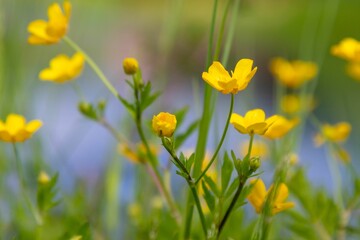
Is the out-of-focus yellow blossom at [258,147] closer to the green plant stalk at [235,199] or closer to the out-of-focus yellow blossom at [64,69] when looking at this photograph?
the out-of-focus yellow blossom at [64,69]

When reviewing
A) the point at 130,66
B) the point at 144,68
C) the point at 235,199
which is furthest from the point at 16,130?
the point at 144,68

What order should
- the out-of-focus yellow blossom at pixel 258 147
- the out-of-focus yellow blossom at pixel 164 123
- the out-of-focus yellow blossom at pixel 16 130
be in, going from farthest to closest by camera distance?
the out-of-focus yellow blossom at pixel 258 147
the out-of-focus yellow blossom at pixel 16 130
the out-of-focus yellow blossom at pixel 164 123

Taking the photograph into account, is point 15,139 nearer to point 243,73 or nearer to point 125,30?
point 243,73

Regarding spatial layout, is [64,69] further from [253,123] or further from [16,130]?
[253,123]

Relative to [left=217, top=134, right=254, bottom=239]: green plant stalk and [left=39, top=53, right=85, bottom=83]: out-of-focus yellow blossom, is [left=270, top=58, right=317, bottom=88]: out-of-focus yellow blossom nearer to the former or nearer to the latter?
[left=39, top=53, right=85, bottom=83]: out-of-focus yellow blossom

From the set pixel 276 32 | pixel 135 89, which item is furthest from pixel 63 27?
pixel 276 32

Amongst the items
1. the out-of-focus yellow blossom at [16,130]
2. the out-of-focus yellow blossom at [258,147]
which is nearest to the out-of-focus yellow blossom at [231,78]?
the out-of-focus yellow blossom at [16,130]
